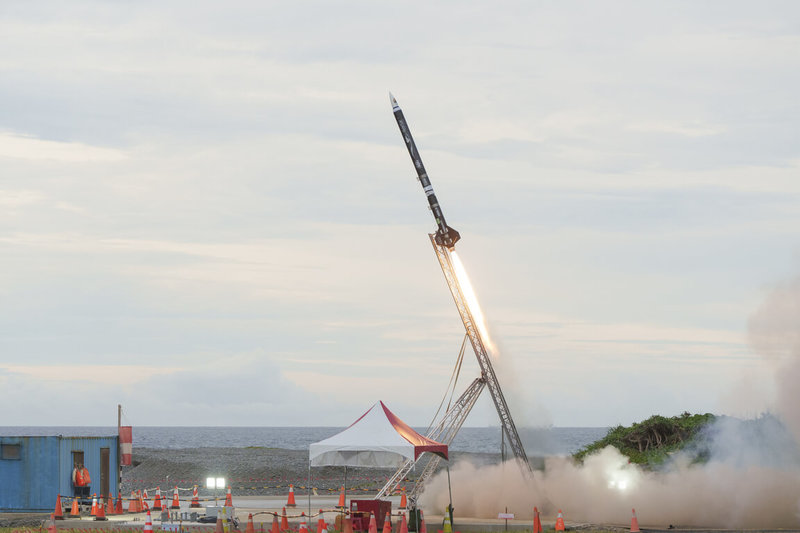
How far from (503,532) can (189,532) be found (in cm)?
889

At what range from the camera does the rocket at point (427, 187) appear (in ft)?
121

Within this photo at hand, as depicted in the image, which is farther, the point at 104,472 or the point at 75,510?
the point at 104,472

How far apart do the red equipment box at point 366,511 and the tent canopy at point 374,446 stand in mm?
1072

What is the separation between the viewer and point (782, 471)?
109 feet

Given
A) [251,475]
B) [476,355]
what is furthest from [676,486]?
[251,475]

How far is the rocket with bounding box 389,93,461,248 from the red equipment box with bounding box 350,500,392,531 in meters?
10.0

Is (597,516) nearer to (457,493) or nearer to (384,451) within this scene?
(457,493)

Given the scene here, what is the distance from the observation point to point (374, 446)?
30.0m

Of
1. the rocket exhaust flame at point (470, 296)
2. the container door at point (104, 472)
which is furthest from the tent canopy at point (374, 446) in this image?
the container door at point (104, 472)

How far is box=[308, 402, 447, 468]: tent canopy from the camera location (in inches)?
1182

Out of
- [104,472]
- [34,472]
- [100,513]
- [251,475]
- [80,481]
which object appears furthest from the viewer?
[251,475]

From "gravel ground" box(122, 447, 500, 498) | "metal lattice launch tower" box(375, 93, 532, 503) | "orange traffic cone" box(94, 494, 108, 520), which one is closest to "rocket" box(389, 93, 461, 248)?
"metal lattice launch tower" box(375, 93, 532, 503)

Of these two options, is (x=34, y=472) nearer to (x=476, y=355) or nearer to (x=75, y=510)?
(x=75, y=510)

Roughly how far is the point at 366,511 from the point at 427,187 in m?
12.3
